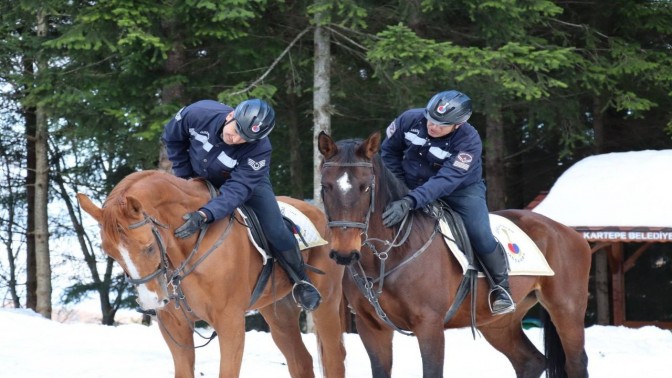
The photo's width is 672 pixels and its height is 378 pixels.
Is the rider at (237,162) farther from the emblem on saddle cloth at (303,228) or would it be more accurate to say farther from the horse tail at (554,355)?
the horse tail at (554,355)

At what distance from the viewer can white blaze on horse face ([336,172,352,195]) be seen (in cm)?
538

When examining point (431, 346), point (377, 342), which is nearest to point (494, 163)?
point (377, 342)

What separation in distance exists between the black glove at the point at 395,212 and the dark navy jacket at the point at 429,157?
16cm

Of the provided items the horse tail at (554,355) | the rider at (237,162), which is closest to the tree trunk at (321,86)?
the horse tail at (554,355)

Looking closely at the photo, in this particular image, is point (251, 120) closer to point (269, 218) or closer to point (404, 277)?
point (269, 218)

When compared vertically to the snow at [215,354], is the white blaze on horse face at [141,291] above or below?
above

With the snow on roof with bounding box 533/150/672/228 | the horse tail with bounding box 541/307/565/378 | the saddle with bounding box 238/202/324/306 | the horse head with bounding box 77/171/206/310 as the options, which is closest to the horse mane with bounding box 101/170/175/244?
the horse head with bounding box 77/171/206/310

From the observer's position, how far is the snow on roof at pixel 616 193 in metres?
15.4

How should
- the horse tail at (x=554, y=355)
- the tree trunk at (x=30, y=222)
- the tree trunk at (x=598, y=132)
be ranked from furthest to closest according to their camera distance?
the tree trunk at (x=30, y=222) → the tree trunk at (x=598, y=132) → the horse tail at (x=554, y=355)

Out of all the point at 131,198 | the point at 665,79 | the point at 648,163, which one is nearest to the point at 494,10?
the point at 665,79

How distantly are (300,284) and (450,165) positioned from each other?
1479mm

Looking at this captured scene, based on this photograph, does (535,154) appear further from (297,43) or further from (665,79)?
(297,43)

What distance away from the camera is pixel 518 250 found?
6883 millimetres

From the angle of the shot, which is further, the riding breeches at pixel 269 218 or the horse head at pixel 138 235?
the riding breeches at pixel 269 218
